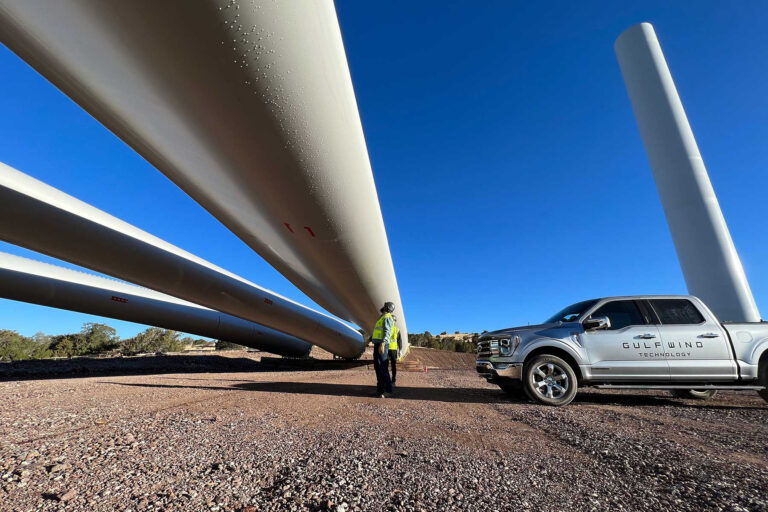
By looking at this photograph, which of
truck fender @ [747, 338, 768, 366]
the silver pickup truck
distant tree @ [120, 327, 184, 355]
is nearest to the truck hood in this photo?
the silver pickup truck

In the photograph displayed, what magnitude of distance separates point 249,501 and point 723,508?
2545 millimetres

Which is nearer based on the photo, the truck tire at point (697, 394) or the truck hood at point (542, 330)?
the truck hood at point (542, 330)

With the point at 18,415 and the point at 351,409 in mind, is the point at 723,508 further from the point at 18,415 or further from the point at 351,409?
the point at 18,415

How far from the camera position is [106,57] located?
3.43 m

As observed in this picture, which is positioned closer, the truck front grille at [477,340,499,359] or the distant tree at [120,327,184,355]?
the truck front grille at [477,340,499,359]

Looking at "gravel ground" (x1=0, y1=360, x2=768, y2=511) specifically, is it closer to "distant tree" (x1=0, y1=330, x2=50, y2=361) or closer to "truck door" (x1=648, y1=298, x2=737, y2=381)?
"truck door" (x1=648, y1=298, x2=737, y2=381)

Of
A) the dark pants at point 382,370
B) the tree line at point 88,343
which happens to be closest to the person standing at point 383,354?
the dark pants at point 382,370

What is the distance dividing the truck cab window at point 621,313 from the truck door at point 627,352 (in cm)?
5

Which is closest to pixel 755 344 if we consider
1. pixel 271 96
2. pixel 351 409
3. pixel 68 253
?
pixel 351 409

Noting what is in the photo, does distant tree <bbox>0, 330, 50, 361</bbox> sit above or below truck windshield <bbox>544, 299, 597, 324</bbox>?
above

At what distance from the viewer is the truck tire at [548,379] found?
5.25 m

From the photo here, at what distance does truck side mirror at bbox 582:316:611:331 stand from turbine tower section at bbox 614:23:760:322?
14.3 metres

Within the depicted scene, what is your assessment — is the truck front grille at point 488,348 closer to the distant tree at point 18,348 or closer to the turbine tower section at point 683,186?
the turbine tower section at point 683,186

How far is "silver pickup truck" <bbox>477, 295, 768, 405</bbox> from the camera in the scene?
205 inches
